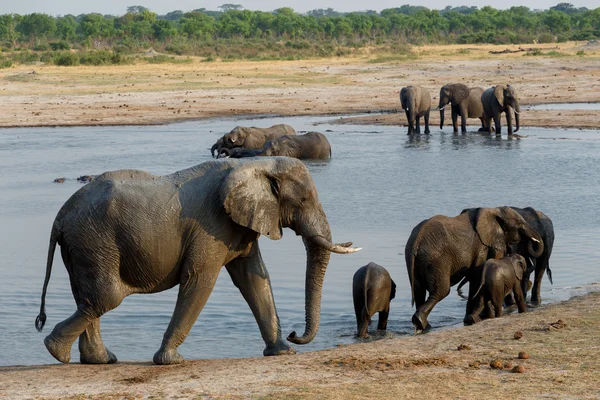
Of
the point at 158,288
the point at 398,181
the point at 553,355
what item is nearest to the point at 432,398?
the point at 553,355

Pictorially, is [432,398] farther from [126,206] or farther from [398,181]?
[398,181]

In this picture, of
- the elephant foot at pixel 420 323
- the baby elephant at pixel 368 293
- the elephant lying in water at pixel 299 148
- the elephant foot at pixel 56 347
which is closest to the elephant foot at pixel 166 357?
the elephant foot at pixel 56 347

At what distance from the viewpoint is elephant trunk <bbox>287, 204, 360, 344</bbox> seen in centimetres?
736

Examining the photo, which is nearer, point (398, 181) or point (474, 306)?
point (474, 306)

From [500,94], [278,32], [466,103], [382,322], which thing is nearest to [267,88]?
[466,103]

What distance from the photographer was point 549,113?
1115 inches

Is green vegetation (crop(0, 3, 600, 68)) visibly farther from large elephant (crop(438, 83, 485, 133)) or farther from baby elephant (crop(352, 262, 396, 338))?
baby elephant (crop(352, 262, 396, 338))

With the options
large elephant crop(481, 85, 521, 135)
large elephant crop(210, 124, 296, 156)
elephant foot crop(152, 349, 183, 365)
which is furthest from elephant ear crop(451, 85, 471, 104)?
elephant foot crop(152, 349, 183, 365)

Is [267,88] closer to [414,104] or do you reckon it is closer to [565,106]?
[565,106]

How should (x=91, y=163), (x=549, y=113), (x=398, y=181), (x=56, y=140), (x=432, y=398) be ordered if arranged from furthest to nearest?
1. (x=549, y=113)
2. (x=56, y=140)
3. (x=91, y=163)
4. (x=398, y=181)
5. (x=432, y=398)

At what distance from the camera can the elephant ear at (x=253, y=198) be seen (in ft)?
23.4

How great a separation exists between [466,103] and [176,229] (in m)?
20.4

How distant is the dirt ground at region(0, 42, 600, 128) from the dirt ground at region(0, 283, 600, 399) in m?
19.1

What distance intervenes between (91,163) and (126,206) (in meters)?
14.3
